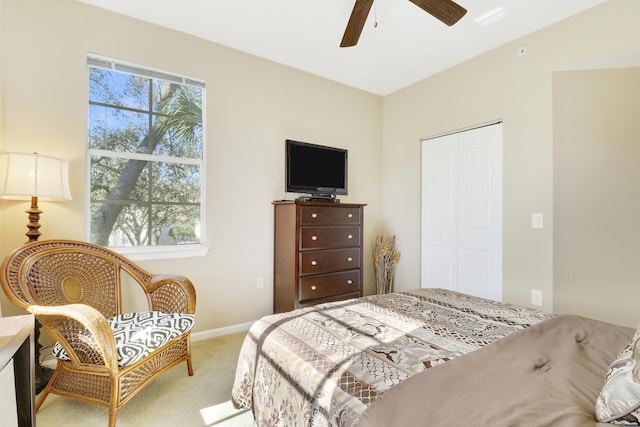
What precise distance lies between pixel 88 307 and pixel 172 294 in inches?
23.2

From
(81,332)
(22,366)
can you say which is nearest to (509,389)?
(22,366)

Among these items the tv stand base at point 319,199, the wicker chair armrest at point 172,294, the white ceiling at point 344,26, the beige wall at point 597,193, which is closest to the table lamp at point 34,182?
the wicker chair armrest at point 172,294

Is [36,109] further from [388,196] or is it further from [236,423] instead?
[388,196]

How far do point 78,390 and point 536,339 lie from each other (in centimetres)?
220

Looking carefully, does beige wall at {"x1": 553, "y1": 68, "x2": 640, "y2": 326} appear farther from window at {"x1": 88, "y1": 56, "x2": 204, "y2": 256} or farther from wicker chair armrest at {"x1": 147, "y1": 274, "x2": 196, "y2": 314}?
window at {"x1": 88, "y1": 56, "x2": 204, "y2": 256}

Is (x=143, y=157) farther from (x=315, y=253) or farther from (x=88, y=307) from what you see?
(x=315, y=253)

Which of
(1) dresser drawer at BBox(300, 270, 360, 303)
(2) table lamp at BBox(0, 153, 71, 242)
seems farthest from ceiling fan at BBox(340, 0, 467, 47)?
(2) table lamp at BBox(0, 153, 71, 242)

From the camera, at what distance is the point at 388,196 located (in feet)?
13.1

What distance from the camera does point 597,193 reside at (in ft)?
8.16

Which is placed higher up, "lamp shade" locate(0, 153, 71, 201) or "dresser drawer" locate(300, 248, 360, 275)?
"lamp shade" locate(0, 153, 71, 201)

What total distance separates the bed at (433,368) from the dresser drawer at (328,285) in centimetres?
110

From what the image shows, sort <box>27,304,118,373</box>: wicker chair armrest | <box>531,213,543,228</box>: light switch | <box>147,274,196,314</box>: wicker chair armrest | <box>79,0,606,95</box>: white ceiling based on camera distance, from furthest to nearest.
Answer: <box>531,213,543,228</box>: light switch
<box>79,0,606,95</box>: white ceiling
<box>147,274,196,314</box>: wicker chair armrest
<box>27,304,118,373</box>: wicker chair armrest

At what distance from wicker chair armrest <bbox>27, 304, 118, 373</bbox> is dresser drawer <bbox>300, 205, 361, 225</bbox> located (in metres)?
1.63

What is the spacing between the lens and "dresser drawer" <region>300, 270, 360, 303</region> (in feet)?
9.06
